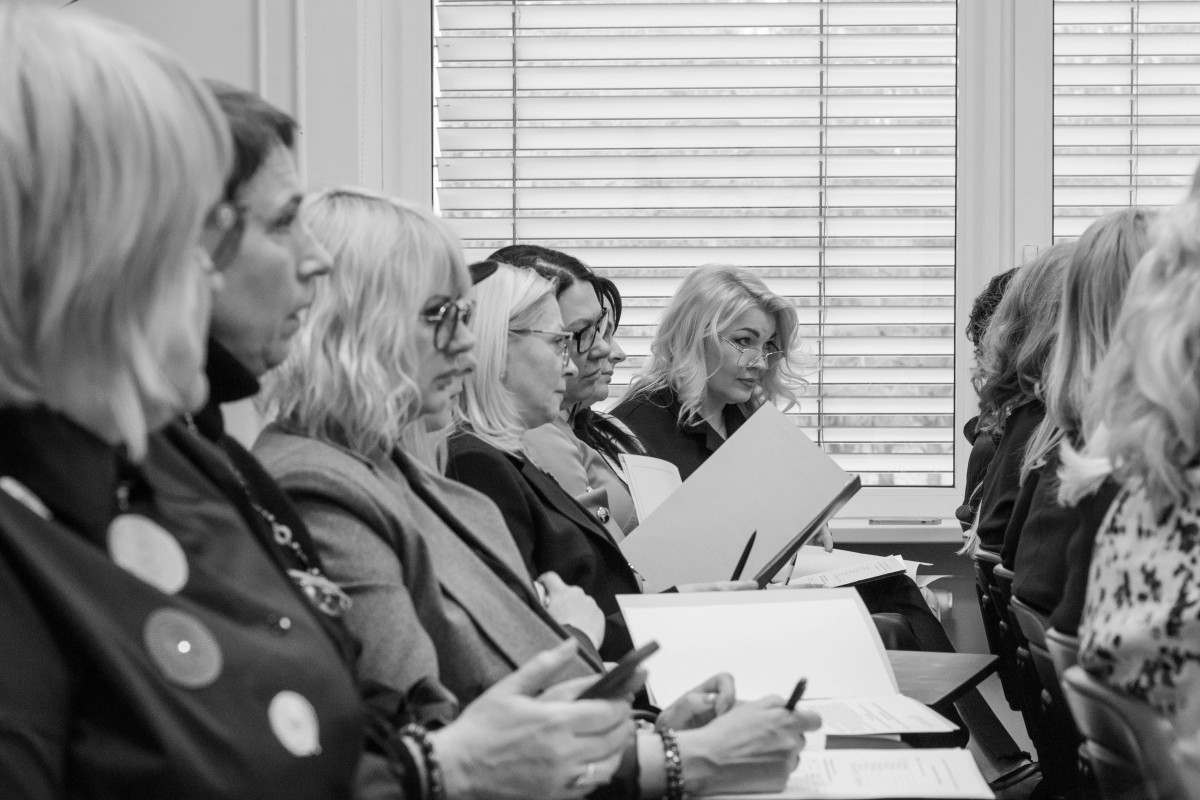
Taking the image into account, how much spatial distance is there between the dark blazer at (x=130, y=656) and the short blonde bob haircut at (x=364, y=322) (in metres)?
0.66

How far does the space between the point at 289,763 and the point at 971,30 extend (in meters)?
4.46

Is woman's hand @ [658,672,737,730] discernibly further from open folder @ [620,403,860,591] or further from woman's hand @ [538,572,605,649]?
open folder @ [620,403,860,591]

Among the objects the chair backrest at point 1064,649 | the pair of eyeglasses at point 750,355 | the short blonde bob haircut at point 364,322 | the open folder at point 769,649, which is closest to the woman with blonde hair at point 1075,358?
the open folder at point 769,649

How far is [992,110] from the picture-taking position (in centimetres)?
478

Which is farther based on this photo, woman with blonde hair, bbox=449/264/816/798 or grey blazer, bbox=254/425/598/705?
woman with blonde hair, bbox=449/264/816/798

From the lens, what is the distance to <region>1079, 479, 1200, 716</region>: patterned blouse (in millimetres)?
1335

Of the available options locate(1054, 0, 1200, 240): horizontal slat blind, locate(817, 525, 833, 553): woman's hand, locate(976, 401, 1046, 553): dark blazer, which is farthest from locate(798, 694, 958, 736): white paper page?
locate(1054, 0, 1200, 240): horizontal slat blind

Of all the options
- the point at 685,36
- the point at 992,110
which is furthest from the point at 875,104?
the point at 685,36

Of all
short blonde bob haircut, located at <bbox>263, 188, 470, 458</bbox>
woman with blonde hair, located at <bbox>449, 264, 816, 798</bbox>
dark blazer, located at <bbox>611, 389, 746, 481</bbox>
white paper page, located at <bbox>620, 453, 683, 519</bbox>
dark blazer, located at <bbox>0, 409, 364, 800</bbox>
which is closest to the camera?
dark blazer, located at <bbox>0, 409, 364, 800</bbox>

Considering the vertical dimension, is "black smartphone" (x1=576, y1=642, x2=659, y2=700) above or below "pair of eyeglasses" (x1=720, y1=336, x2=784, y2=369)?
below

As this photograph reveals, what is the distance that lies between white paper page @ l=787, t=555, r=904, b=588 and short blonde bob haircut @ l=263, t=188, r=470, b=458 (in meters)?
1.68

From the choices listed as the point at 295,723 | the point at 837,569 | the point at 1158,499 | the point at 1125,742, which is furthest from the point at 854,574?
the point at 295,723

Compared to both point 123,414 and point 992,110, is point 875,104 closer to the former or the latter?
point 992,110

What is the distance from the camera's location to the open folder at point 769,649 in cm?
197
